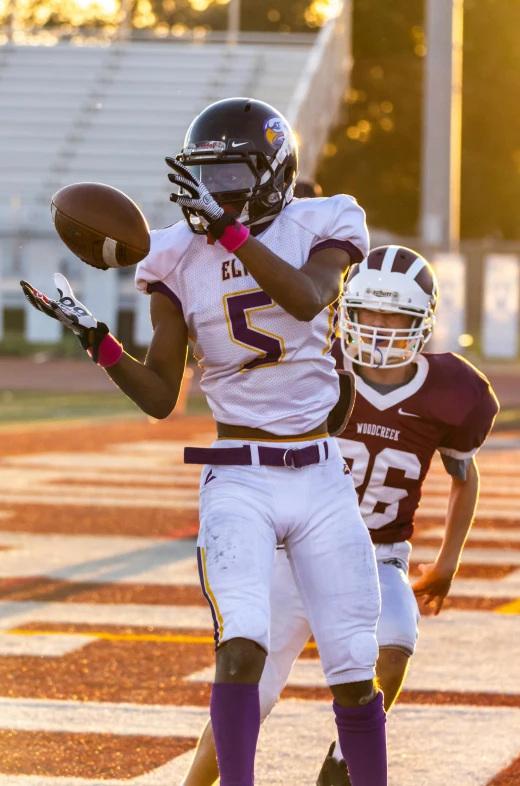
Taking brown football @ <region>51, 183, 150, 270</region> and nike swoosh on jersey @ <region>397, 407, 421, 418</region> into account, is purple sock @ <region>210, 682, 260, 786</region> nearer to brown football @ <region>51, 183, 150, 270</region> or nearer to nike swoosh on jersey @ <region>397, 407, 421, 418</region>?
brown football @ <region>51, 183, 150, 270</region>

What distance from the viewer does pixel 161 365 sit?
13.2ft

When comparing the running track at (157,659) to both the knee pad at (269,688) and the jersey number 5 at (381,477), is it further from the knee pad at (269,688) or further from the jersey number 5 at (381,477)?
the jersey number 5 at (381,477)

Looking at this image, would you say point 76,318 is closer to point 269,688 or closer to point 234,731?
point 234,731

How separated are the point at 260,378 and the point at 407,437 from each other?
0.95 metres

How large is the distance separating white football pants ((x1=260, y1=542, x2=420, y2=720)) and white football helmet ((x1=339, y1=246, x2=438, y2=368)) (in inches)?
26.9

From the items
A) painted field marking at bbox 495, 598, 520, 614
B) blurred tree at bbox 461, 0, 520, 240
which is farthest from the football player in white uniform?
blurred tree at bbox 461, 0, 520, 240

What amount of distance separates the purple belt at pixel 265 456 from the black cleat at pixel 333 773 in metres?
0.93

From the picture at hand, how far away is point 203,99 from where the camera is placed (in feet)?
109

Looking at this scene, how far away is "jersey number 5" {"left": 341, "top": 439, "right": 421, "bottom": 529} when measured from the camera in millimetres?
4766

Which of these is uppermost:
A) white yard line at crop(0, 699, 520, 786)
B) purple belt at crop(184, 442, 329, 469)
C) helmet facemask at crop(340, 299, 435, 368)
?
purple belt at crop(184, 442, 329, 469)

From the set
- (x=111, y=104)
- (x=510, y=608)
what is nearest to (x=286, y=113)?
(x=111, y=104)

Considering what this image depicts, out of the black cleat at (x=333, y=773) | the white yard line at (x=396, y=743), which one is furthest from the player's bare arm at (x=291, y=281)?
the white yard line at (x=396, y=743)

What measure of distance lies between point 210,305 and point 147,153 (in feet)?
95.4

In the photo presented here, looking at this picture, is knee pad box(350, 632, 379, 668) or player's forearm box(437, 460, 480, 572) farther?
player's forearm box(437, 460, 480, 572)
